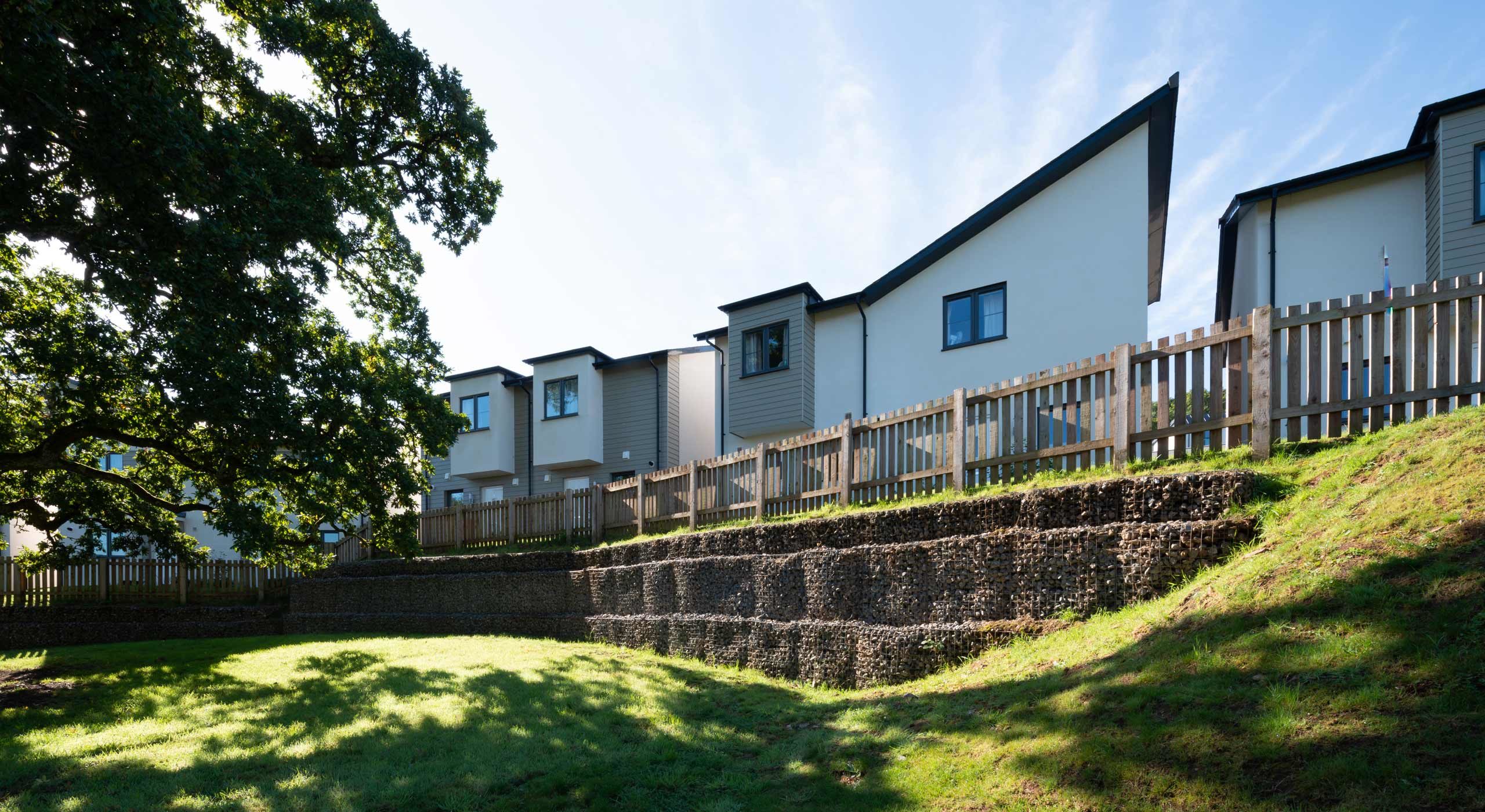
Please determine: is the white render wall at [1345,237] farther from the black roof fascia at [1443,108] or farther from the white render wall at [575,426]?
the white render wall at [575,426]

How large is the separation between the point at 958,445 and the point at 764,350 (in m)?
11.2

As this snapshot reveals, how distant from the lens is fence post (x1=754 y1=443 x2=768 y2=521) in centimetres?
1245

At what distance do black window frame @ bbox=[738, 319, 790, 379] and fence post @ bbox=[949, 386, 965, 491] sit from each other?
10164 millimetres

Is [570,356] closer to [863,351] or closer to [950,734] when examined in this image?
[863,351]

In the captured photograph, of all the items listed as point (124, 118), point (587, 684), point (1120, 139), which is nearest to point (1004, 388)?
point (587, 684)

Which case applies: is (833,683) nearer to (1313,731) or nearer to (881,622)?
(881,622)

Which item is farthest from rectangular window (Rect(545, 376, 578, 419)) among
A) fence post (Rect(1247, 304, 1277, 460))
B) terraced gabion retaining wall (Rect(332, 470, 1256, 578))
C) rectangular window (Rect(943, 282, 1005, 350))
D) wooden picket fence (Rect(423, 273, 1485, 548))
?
fence post (Rect(1247, 304, 1277, 460))

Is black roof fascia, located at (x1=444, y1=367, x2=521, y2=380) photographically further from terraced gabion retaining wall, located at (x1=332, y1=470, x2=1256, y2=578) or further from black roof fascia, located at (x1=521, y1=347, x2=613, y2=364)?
terraced gabion retaining wall, located at (x1=332, y1=470, x2=1256, y2=578)

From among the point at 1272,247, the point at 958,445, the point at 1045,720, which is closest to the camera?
the point at 1045,720

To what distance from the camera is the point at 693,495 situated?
1393 cm

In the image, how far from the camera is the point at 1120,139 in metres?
15.6

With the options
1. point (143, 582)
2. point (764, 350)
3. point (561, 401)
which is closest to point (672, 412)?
point (561, 401)

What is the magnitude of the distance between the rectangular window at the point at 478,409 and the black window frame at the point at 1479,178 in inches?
1010

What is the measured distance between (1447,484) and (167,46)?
13201 mm
